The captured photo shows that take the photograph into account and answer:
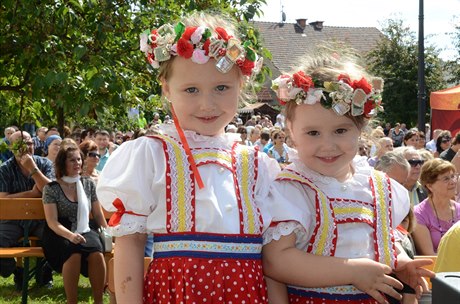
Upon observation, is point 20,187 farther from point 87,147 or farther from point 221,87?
point 221,87

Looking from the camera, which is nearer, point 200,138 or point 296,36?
point 200,138

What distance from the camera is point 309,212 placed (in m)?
2.46

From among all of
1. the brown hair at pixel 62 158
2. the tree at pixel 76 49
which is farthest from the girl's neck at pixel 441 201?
the brown hair at pixel 62 158

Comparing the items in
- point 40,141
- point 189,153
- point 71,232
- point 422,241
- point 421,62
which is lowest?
point 71,232

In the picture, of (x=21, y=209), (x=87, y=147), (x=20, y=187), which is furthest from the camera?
(x=87, y=147)

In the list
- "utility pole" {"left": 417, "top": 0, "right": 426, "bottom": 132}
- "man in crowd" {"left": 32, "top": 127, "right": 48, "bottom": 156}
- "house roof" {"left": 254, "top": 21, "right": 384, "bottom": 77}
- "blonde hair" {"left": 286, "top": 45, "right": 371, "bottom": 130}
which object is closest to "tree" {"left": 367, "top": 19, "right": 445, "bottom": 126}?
"utility pole" {"left": 417, "top": 0, "right": 426, "bottom": 132}

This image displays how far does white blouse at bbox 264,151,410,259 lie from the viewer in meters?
2.41

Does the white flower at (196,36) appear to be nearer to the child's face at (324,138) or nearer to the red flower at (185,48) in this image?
the red flower at (185,48)

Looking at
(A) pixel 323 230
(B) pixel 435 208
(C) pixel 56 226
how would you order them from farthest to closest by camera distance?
(C) pixel 56 226 < (B) pixel 435 208 < (A) pixel 323 230

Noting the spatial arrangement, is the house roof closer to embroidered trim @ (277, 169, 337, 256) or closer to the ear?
the ear

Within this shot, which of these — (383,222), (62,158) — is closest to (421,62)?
(62,158)

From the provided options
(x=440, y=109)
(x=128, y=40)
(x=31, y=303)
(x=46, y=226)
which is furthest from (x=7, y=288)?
(x=440, y=109)

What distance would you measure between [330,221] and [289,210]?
15 cm

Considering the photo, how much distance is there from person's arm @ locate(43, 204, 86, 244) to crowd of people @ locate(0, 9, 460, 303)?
13.2 feet
